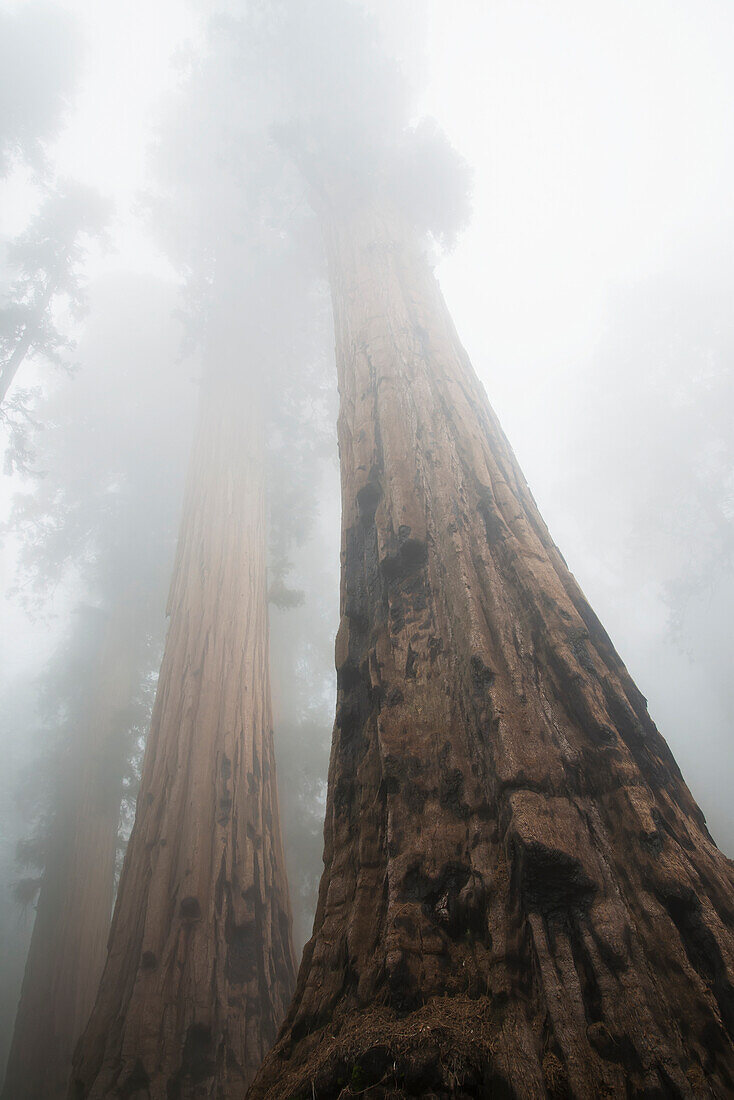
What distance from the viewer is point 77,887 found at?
7.55 m

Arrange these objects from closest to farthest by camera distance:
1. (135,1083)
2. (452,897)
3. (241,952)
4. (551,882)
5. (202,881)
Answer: (551,882)
(452,897)
(135,1083)
(241,952)
(202,881)

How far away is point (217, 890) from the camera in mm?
3250

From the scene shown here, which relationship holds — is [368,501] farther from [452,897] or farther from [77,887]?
[77,887]

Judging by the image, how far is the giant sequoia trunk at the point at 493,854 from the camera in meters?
0.97

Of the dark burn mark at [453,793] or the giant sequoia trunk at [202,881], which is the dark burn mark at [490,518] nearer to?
the dark burn mark at [453,793]

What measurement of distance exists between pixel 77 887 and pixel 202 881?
623 centimetres

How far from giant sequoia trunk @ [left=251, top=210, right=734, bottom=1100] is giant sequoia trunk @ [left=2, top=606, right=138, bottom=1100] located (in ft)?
24.4

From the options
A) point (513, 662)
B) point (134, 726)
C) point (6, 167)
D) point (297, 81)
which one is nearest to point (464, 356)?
point (513, 662)

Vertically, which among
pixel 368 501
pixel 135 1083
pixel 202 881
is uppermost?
pixel 368 501

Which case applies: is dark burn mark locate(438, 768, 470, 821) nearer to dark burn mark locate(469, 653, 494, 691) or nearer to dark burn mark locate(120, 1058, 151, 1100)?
dark burn mark locate(469, 653, 494, 691)

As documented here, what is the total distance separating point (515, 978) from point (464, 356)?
3416mm

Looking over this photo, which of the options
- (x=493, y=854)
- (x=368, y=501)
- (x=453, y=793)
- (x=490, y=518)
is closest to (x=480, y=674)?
(x=453, y=793)

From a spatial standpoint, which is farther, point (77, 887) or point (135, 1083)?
point (77, 887)

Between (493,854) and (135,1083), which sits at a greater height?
(493,854)
